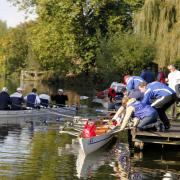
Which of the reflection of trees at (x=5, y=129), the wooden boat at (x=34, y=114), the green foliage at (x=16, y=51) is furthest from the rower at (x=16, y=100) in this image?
the green foliage at (x=16, y=51)

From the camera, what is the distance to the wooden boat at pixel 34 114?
25531 millimetres

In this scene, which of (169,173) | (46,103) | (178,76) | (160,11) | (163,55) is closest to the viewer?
(169,173)

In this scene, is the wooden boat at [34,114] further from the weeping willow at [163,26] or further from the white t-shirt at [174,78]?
the weeping willow at [163,26]

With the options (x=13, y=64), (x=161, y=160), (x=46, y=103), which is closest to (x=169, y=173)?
(x=161, y=160)

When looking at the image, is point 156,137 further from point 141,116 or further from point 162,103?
point 162,103

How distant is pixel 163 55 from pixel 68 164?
20135mm

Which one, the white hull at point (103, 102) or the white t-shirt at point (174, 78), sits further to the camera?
the white hull at point (103, 102)

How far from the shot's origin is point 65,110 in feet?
96.1

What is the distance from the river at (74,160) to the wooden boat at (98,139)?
0.19 m

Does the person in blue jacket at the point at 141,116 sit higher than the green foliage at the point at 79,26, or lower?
lower

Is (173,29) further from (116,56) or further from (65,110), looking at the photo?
(116,56)

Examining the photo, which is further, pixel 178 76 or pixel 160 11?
pixel 160 11

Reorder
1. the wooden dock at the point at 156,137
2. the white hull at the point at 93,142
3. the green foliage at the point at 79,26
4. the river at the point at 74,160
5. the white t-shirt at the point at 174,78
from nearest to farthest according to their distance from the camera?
1. the river at the point at 74,160
2. the white hull at the point at 93,142
3. the wooden dock at the point at 156,137
4. the white t-shirt at the point at 174,78
5. the green foliage at the point at 79,26

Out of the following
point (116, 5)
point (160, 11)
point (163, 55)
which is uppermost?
point (116, 5)
